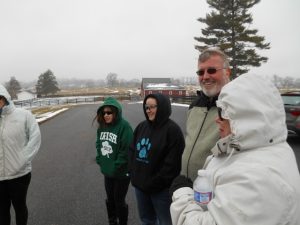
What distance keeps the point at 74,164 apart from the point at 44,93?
269ft

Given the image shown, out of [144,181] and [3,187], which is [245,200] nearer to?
[144,181]

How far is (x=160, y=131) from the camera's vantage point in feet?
10.1

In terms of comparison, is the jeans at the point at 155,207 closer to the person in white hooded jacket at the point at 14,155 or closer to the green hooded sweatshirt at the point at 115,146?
the green hooded sweatshirt at the point at 115,146

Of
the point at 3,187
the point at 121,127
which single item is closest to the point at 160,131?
the point at 121,127

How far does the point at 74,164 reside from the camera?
736 centimetres

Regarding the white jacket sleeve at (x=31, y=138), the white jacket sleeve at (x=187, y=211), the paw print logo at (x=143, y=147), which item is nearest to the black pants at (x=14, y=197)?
the white jacket sleeve at (x=31, y=138)

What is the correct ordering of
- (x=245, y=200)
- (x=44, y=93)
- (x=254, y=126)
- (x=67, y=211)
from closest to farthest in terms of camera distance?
(x=245, y=200) < (x=254, y=126) < (x=67, y=211) < (x=44, y=93)

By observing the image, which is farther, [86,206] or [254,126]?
[86,206]

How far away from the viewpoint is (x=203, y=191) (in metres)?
1.65

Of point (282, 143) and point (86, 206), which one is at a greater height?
point (282, 143)

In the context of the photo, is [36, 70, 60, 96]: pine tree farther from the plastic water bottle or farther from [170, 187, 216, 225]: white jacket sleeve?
the plastic water bottle

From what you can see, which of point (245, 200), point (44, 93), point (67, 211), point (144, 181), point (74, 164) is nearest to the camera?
point (245, 200)

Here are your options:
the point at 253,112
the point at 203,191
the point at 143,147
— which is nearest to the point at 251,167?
the point at 253,112

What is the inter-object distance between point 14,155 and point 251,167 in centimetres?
297
